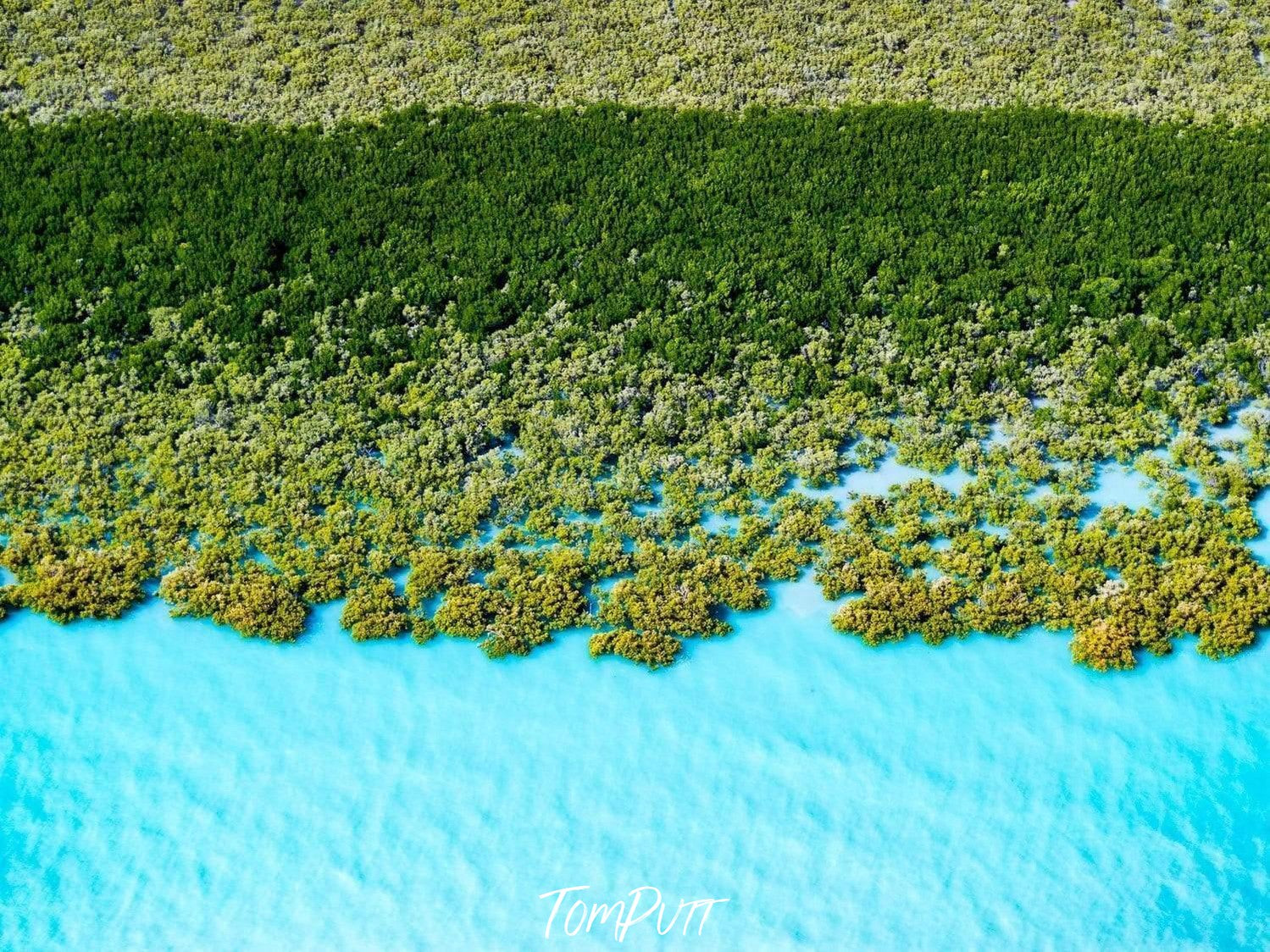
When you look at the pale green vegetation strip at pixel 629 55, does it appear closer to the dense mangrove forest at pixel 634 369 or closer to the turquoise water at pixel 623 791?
the dense mangrove forest at pixel 634 369

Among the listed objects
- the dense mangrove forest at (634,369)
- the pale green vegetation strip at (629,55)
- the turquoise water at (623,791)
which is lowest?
the turquoise water at (623,791)

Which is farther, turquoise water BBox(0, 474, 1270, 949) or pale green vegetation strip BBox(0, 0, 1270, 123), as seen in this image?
pale green vegetation strip BBox(0, 0, 1270, 123)

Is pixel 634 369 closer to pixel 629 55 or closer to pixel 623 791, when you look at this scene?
pixel 623 791

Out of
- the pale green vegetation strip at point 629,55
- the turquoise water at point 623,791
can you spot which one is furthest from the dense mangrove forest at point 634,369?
the pale green vegetation strip at point 629,55

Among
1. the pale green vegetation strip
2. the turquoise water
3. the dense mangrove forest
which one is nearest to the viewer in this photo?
the turquoise water

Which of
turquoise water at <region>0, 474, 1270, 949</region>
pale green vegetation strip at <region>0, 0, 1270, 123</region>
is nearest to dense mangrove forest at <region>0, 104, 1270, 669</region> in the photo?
turquoise water at <region>0, 474, 1270, 949</region>

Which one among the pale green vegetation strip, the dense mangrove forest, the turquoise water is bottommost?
the turquoise water

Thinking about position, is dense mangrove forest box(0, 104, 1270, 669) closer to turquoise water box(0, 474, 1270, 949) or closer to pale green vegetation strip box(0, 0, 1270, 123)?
turquoise water box(0, 474, 1270, 949)
